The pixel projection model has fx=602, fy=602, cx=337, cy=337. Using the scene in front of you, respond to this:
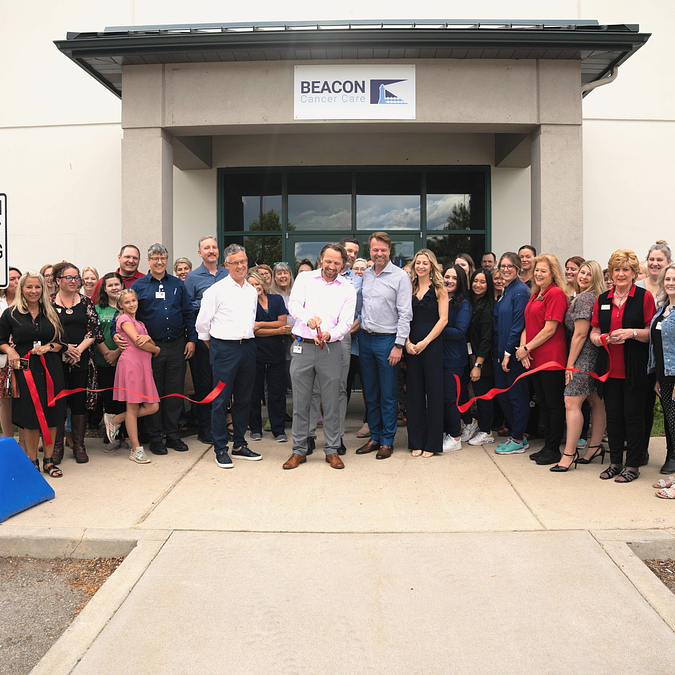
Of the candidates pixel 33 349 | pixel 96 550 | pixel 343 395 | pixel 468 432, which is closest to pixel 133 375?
pixel 33 349

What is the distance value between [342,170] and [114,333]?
603cm

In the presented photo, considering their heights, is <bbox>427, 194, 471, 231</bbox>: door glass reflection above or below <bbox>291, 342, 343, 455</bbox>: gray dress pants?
above

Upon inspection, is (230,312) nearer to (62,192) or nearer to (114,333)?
(114,333)

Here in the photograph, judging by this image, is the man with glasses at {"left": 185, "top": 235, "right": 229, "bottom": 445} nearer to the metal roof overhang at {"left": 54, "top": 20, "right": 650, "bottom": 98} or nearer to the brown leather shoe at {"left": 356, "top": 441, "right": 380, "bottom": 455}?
the brown leather shoe at {"left": 356, "top": 441, "right": 380, "bottom": 455}

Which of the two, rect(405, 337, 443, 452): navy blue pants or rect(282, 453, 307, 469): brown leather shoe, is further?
rect(405, 337, 443, 452): navy blue pants

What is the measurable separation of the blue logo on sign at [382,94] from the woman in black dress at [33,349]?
15.7 ft

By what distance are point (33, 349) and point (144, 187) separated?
133 inches

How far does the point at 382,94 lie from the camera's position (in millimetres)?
7887

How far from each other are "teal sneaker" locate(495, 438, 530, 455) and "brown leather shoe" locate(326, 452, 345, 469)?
1.69m

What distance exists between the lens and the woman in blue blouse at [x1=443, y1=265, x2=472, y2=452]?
624 cm

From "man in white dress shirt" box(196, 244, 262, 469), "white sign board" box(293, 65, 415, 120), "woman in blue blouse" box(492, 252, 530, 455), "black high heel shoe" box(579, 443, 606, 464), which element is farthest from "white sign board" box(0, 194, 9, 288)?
"black high heel shoe" box(579, 443, 606, 464)

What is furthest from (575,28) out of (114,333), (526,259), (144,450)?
(144,450)

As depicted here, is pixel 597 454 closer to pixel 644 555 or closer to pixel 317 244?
pixel 644 555

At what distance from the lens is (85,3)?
36.9ft
